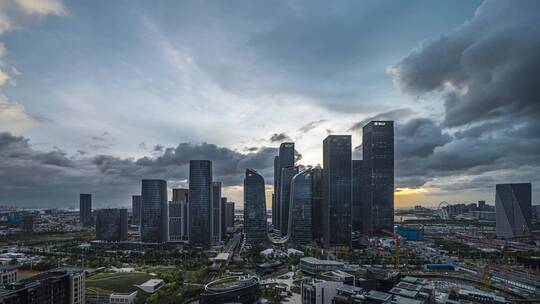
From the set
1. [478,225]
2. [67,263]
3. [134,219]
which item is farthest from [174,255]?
[478,225]

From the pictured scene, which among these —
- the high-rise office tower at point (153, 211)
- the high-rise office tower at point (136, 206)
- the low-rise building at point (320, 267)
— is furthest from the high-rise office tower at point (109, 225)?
the low-rise building at point (320, 267)

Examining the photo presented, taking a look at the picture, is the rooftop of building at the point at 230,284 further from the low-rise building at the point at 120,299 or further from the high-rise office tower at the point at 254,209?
the high-rise office tower at the point at 254,209

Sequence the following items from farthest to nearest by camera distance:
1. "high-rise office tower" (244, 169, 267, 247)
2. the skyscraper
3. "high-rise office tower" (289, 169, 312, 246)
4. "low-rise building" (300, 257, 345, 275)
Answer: the skyscraper, "high-rise office tower" (289, 169, 312, 246), "high-rise office tower" (244, 169, 267, 247), "low-rise building" (300, 257, 345, 275)

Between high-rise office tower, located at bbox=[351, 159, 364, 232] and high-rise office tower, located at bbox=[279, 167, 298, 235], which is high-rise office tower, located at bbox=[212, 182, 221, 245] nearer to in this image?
high-rise office tower, located at bbox=[279, 167, 298, 235]

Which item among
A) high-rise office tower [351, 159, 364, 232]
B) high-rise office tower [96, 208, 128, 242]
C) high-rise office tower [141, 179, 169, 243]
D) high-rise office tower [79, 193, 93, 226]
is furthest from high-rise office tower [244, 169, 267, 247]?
high-rise office tower [79, 193, 93, 226]

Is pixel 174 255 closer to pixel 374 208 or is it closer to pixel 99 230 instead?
pixel 99 230

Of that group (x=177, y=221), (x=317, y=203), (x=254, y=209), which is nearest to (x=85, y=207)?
(x=177, y=221)
